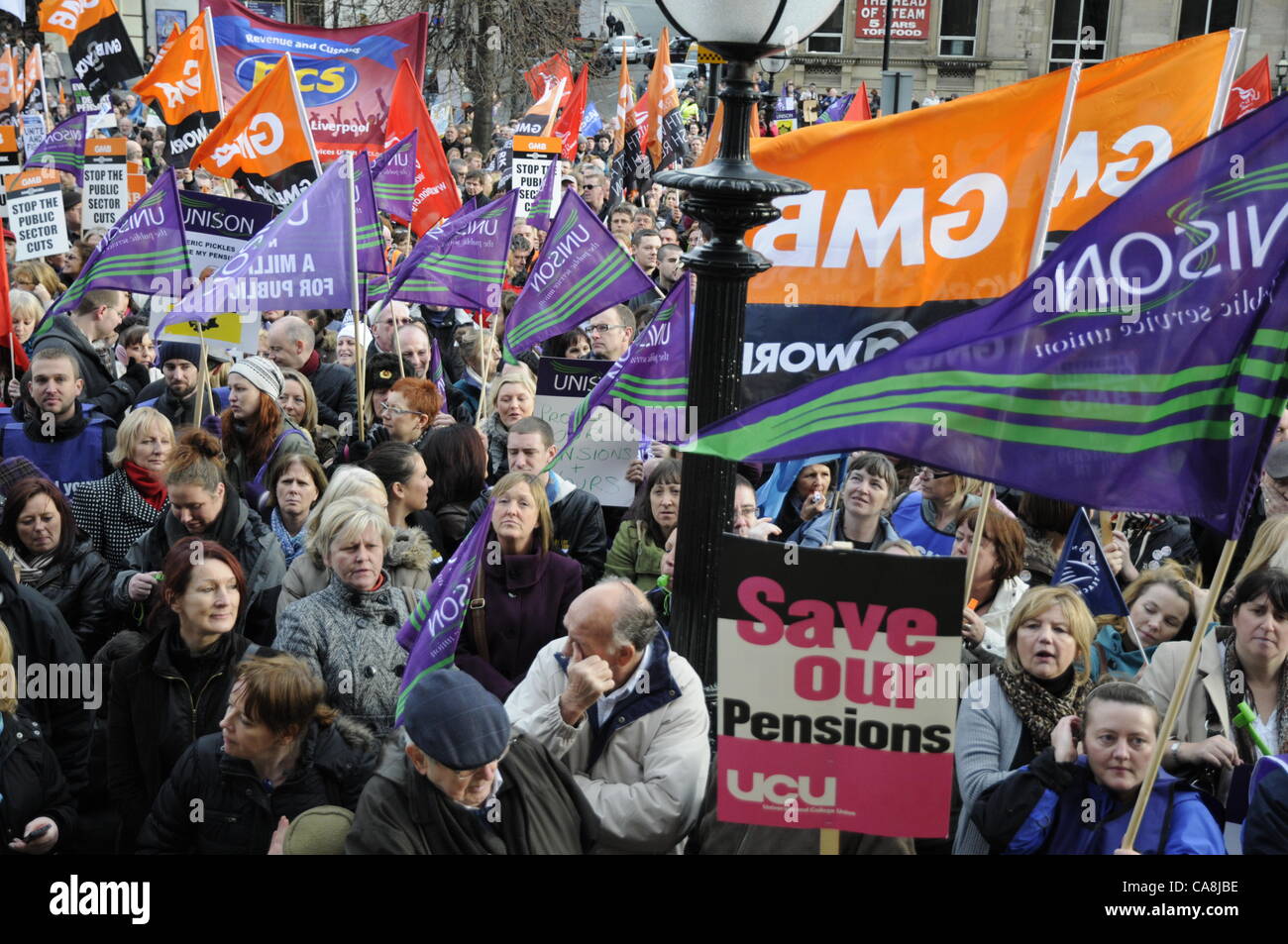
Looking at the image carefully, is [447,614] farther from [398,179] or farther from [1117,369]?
[398,179]

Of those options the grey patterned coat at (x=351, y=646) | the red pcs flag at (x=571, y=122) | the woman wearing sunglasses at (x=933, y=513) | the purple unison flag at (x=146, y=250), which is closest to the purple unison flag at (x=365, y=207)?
the purple unison flag at (x=146, y=250)

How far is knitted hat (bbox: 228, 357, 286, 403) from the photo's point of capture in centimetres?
717

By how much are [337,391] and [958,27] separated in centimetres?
4136

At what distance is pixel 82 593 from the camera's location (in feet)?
18.9

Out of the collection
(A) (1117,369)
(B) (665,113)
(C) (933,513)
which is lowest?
(C) (933,513)

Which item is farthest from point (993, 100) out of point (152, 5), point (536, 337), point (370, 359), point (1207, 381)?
point (152, 5)

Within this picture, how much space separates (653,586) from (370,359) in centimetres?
345

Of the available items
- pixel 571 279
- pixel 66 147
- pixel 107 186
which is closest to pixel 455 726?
pixel 571 279

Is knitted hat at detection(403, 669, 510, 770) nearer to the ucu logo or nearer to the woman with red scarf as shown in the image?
the ucu logo

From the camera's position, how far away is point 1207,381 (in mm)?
3469

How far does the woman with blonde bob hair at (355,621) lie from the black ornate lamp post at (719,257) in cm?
104

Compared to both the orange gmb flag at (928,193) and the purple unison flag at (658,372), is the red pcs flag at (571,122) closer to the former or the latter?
the purple unison flag at (658,372)

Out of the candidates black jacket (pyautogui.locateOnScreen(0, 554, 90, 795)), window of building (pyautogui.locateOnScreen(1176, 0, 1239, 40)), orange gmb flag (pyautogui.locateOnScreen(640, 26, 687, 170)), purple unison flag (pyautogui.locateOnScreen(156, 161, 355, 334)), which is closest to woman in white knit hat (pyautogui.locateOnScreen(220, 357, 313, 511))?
purple unison flag (pyautogui.locateOnScreen(156, 161, 355, 334))

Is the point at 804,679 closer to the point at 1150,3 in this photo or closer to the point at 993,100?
the point at 993,100
